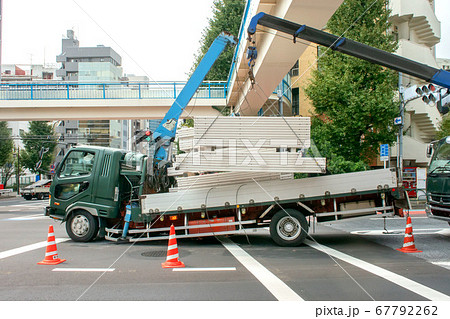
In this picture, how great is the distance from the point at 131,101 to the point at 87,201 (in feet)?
52.8

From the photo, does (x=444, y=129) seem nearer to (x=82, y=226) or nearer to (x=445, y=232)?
(x=445, y=232)

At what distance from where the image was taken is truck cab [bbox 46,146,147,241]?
33.8ft

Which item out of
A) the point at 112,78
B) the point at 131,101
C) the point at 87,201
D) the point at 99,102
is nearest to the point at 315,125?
the point at 131,101

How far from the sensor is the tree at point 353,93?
67.9 feet

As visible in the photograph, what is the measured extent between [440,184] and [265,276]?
6.27 meters

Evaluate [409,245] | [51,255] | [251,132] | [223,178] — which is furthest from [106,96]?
[409,245]

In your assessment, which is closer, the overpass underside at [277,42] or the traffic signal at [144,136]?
the overpass underside at [277,42]

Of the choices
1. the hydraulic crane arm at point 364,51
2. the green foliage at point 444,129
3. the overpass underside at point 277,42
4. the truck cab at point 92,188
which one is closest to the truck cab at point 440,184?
the hydraulic crane arm at point 364,51

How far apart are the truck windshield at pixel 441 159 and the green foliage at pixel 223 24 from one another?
19.4 m

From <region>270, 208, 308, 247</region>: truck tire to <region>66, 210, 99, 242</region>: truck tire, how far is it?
4.68 m

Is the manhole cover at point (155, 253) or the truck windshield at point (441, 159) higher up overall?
the truck windshield at point (441, 159)

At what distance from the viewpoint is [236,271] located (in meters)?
7.24

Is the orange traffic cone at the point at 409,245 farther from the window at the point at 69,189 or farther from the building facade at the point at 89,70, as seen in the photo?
→ the building facade at the point at 89,70

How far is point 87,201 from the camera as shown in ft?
34.0
